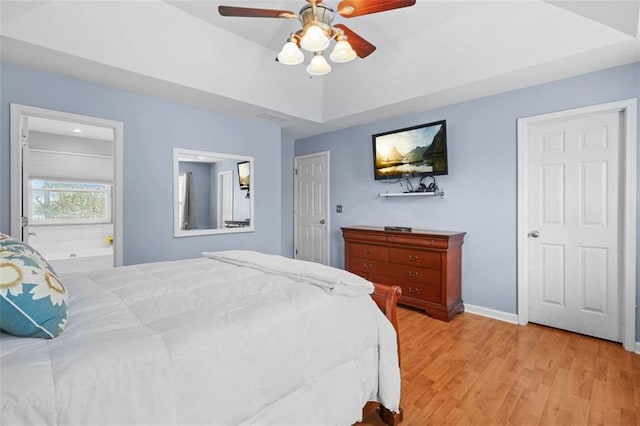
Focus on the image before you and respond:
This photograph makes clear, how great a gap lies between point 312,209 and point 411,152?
6.79 feet

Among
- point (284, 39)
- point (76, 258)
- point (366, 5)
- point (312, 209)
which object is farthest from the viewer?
point (312, 209)

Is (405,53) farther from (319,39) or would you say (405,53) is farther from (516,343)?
(516,343)

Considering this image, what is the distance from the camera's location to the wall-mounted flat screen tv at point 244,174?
4.22 m

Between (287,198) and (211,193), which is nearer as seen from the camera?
(211,193)

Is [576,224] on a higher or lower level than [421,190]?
lower

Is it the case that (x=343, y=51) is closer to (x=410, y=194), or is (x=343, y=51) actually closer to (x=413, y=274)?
(x=410, y=194)

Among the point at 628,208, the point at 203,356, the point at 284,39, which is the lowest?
the point at 203,356

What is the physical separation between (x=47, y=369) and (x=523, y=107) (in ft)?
12.9

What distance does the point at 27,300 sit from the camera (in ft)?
3.17

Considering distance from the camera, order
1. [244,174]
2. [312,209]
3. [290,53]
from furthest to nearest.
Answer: [312,209]
[244,174]
[290,53]

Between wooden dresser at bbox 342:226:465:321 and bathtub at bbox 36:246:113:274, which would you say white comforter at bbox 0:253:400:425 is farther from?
bathtub at bbox 36:246:113:274

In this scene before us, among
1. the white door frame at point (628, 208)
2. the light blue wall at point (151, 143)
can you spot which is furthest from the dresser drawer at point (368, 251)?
the white door frame at point (628, 208)

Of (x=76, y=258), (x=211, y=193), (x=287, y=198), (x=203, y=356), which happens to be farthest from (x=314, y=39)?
(x=76, y=258)

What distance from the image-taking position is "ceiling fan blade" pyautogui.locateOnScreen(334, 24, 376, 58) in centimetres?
221
